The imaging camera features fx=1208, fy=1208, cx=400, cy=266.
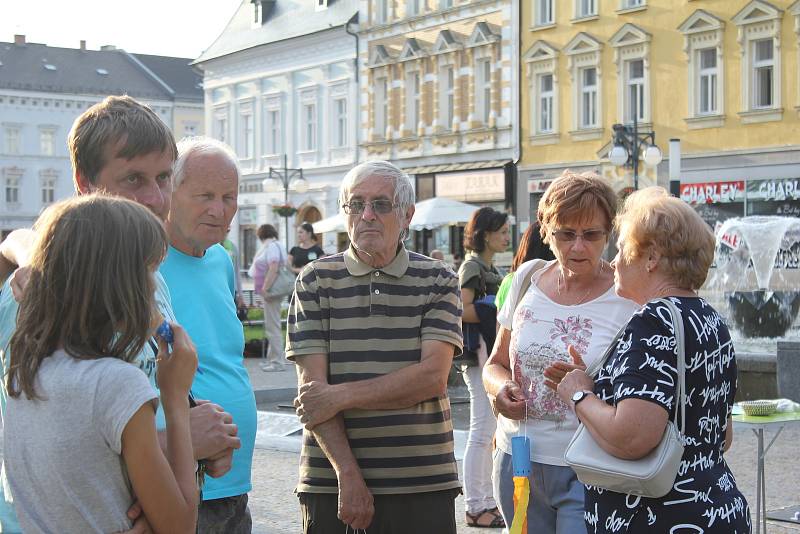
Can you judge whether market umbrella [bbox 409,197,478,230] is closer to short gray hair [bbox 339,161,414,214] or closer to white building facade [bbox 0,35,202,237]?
short gray hair [bbox 339,161,414,214]

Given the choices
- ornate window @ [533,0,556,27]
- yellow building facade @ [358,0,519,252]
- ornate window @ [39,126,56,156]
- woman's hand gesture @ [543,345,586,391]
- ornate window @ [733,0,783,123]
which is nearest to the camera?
woman's hand gesture @ [543,345,586,391]

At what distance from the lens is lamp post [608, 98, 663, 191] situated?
83.4 feet

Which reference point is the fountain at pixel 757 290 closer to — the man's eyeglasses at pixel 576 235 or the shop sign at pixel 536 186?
the man's eyeglasses at pixel 576 235

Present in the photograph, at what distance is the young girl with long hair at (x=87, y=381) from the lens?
2.40m

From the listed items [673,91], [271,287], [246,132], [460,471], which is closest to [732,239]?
[271,287]

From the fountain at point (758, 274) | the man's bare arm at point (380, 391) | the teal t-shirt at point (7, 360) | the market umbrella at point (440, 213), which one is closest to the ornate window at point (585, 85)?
the market umbrella at point (440, 213)

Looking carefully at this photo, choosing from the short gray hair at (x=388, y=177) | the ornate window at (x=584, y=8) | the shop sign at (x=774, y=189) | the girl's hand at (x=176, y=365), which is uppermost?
the ornate window at (x=584, y=8)

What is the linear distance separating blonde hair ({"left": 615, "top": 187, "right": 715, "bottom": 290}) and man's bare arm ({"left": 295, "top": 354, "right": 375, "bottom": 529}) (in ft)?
3.48

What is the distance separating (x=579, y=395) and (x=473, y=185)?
34667mm

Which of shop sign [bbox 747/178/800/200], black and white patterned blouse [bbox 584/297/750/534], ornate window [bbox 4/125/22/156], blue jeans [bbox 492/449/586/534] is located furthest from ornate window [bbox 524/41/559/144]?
ornate window [bbox 4/125/22/156]

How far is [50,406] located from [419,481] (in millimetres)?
1640

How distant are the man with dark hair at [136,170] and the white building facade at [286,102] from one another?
37.6 metres

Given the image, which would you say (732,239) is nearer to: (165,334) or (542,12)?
(542,12)

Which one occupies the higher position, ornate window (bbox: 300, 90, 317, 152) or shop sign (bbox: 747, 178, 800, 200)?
ornate window (bbox: 300, 90, 317, 152)
